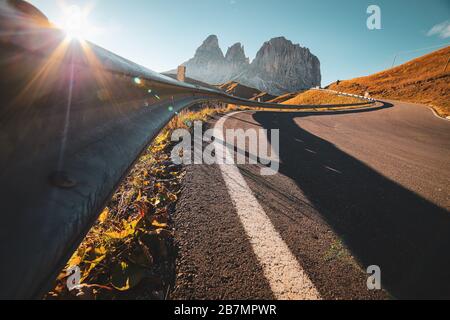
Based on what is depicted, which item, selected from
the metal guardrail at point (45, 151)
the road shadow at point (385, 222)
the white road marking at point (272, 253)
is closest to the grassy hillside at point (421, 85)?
the road shadow at point (385, 222)

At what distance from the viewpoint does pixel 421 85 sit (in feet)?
113

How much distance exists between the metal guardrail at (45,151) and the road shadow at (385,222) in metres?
1.48

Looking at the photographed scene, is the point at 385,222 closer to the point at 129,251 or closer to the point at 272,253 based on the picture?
the point at 272,253

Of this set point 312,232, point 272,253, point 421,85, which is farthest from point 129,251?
point 421,85

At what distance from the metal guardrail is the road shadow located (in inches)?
58.1

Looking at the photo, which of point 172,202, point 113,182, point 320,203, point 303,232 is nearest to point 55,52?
point 113,182

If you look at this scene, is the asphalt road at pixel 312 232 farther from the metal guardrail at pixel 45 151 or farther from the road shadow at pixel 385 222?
the metal guardrail at pixel 45 151

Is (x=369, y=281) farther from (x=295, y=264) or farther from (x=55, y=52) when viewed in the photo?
(x=55, y=52)

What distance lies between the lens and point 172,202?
181 cm

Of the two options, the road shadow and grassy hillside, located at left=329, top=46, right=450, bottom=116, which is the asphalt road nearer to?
the road shadow

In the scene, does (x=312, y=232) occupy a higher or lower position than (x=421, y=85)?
lower

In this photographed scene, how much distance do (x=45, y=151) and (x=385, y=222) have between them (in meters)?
2.13
